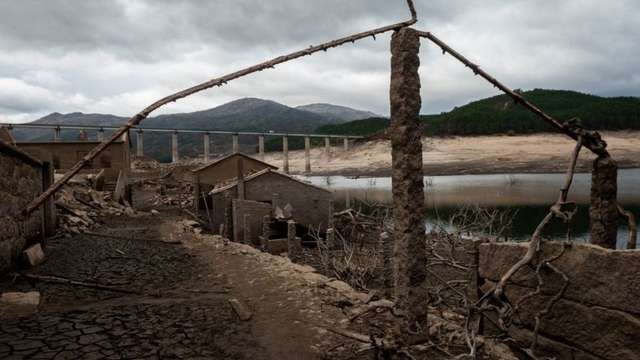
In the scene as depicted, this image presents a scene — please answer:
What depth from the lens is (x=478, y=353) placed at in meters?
4.46

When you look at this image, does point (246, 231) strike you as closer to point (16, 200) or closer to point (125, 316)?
point (16, 200)

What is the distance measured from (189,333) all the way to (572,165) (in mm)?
4436

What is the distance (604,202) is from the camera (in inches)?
184

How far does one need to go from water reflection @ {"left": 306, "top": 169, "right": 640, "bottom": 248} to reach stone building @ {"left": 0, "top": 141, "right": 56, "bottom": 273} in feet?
56.8

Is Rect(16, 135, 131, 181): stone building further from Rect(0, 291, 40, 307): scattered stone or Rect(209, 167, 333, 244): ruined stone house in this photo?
Rect(0, 291, 40, 307): scattered stone

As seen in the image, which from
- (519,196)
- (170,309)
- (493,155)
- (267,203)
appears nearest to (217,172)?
(267,203)

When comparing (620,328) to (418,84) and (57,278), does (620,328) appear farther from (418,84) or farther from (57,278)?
(57,278)

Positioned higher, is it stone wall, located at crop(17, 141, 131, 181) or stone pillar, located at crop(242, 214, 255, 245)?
stone wall, located at crop(17, 141, 131, 181)

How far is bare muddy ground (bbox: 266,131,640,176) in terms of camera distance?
63.3 meters

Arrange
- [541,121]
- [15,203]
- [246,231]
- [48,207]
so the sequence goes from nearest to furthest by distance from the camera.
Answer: [15,203], [48,207], [246,231], [541,121]

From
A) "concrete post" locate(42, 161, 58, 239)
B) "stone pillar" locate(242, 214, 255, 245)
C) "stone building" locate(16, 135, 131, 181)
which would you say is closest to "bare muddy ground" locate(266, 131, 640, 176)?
"stone building" locate(16, 135, 131, 181)

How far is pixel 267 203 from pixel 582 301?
18.4 meters

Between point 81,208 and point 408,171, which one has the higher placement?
point 408,171

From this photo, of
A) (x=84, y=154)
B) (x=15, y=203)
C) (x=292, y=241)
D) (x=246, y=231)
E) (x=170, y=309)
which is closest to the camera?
(x=170, y=309)
